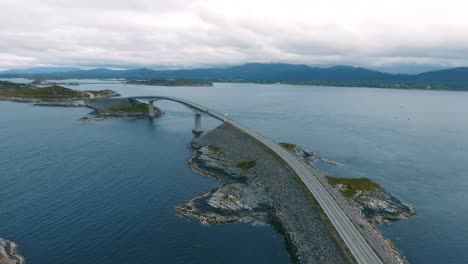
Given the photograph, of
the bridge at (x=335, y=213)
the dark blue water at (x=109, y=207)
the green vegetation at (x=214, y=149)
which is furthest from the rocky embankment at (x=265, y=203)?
the dark blue water at (x=109, y=207)

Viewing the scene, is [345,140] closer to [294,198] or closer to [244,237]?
[294,198]

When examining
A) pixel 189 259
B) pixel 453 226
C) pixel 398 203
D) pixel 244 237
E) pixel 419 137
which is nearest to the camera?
pixel 189 259

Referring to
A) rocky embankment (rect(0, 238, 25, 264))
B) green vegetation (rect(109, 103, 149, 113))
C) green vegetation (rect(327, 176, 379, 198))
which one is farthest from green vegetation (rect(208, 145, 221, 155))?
green vegetation (rect(109, 103, 149, 113))

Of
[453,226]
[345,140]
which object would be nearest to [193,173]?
[453,226]

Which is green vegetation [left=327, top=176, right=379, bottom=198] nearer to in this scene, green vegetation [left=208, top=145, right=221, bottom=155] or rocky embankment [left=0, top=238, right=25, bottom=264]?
green vegetation [left=208, top=145, right=221, bottom=155]

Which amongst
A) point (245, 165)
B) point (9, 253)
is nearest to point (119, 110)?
point (245, 165)
